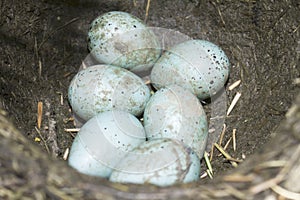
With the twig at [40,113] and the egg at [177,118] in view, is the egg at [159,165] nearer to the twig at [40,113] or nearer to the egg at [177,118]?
the egg at [177,118]

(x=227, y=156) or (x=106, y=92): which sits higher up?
(x=106, y=92)

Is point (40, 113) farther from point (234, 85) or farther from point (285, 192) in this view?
point (285, 192)

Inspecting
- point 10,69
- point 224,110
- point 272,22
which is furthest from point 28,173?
point 272,22

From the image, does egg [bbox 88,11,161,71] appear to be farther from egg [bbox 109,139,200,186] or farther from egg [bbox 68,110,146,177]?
egg [bbox 109,139,200,186]

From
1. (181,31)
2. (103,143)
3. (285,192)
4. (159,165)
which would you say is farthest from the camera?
(181,31)

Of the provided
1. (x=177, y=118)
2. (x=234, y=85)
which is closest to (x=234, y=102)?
(x=234, y=85)
